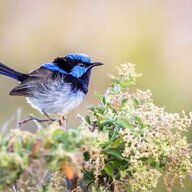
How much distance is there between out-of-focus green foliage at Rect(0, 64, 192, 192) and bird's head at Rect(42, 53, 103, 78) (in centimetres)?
183

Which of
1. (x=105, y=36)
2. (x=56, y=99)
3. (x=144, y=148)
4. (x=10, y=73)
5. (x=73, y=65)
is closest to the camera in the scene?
(x=144, y=148)

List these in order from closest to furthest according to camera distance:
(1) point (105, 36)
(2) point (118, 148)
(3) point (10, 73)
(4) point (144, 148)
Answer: (4) point (144, 148)
(2) point (118, 148)
(3) point (10, 73)
(1) point (105, 36)

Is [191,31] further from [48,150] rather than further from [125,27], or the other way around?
[48,150]

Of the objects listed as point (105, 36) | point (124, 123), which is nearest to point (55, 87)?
point (124, 123)

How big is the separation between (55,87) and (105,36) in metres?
5.42

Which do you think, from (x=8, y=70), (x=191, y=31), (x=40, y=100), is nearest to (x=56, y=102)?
(x=40, y=100)

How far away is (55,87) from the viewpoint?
4.21 metres

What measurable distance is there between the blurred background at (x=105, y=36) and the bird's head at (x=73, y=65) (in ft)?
10.7

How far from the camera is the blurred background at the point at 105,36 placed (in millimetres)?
8305

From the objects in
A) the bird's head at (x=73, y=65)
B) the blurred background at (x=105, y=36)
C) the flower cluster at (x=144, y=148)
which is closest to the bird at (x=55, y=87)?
the bird's head at (x=73, y=65)

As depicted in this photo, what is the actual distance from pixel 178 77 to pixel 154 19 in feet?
5.32

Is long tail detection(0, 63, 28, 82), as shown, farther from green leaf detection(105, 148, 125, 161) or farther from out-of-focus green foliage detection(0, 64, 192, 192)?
green leaf detection(105, 148, 125, 161)

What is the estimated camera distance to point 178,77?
320 inches

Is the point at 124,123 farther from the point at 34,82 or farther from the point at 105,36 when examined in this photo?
the point at 105,36
